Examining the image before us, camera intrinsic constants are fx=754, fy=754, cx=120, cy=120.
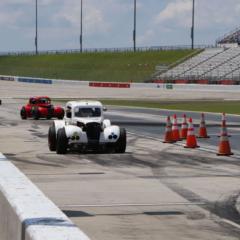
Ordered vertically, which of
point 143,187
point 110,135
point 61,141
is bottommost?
point 143,187

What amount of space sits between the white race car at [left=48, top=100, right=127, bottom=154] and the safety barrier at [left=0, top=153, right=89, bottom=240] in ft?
37.1

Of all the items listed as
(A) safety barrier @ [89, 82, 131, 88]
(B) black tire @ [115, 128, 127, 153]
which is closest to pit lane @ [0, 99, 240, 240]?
(B) black tire @ [115, 128, 127, 153]

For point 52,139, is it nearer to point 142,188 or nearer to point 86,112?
point 86,112

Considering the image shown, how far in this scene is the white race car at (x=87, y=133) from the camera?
18188 mm

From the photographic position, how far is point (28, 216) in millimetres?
4805

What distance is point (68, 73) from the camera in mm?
110688

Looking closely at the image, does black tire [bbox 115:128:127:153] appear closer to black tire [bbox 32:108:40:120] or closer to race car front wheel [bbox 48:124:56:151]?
race car front wheel [bbox 48:124:56:151]

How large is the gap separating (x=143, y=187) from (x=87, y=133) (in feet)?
18.8

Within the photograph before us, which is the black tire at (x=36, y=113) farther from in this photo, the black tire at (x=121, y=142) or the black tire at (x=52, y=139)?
the black tire at (x=121, y=142)

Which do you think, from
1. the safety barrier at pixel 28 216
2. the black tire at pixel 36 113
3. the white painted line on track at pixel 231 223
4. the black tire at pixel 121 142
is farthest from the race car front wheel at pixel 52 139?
the black tire at pixel 36 113

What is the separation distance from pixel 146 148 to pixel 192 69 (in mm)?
75598

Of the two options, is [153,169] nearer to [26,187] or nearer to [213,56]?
[26,187]

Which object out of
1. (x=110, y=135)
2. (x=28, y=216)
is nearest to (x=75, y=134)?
(x=110, y=135)

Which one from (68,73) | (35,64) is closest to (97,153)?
(68,73)
